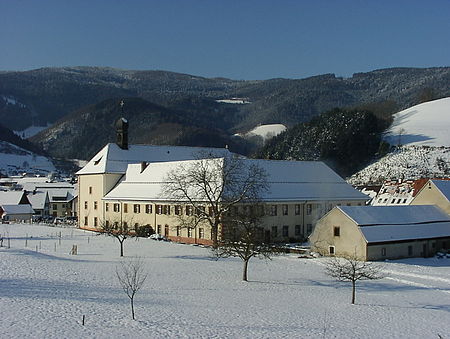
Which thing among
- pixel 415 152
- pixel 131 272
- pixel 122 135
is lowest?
pixel 131 272

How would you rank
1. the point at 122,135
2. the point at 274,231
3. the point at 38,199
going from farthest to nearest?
the point at 38,199 < the point at 122,135 < the point at 274,231

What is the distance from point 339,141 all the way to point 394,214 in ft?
247

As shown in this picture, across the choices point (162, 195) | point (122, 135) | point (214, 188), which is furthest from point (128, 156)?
point (214, 188)

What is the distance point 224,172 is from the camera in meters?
49.8

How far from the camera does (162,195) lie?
5738 centimetres

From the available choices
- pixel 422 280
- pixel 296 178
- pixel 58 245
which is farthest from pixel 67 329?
pixel 296 178

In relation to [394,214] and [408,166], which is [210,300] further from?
[408,166]

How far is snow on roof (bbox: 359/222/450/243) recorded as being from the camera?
43719mm

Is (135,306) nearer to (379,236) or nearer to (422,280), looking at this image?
(422,280)

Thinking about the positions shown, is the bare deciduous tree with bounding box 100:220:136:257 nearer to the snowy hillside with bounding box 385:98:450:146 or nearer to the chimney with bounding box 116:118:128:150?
the chimney with bounding box 116:118:128:150

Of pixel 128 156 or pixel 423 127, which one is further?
pixel 423 127

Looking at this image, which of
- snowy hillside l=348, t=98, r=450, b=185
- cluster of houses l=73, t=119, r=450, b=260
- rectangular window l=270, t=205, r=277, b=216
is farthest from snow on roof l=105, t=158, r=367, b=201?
snowy hillside l=348, t=98, r=450, b=185

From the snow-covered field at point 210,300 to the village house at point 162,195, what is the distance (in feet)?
41.8

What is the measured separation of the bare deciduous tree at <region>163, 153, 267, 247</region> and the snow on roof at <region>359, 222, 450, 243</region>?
1023 centimetres
